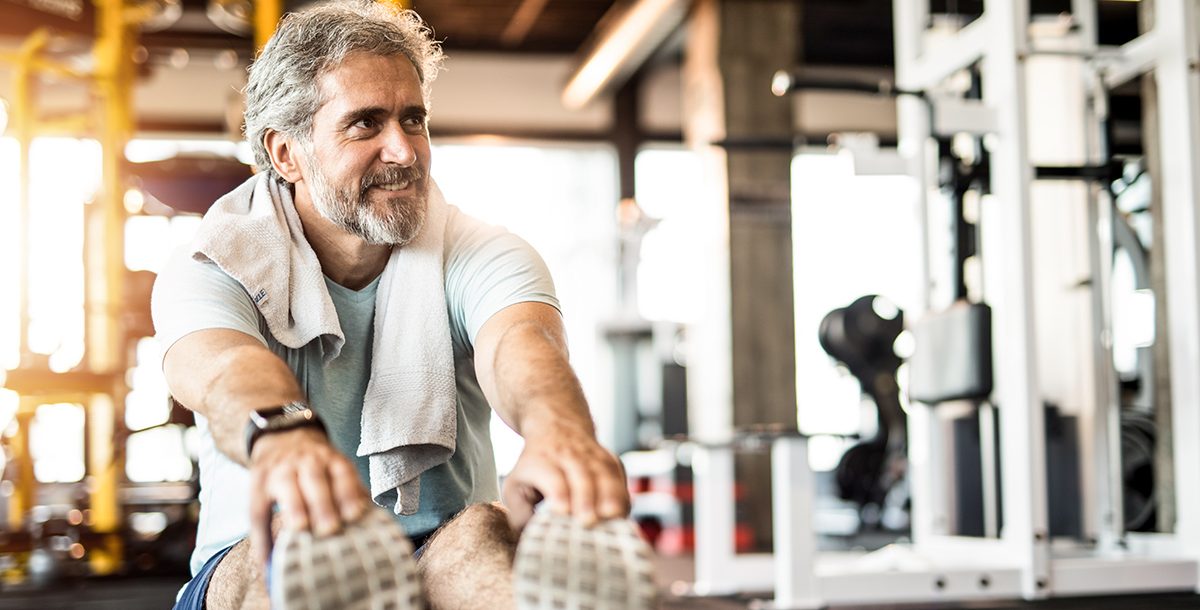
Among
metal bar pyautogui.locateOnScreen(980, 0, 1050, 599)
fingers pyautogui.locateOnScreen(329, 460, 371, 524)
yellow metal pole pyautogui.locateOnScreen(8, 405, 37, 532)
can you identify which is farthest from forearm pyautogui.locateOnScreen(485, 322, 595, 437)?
yellow metal pole pyautogui.locateOnScreen(8, 405, 37, 532)

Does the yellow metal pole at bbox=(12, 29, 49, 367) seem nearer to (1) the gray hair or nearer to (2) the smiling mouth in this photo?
(1) the gray hair

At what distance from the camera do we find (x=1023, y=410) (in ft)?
11.3

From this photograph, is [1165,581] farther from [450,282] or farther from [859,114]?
[859,114]

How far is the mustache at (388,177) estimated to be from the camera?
1450mm

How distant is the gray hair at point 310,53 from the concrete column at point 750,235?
4.88 metres

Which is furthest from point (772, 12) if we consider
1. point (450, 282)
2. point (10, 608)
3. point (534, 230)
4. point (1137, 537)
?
point (450, 282)

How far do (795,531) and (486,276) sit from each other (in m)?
2.20

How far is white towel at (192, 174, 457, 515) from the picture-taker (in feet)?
4.60

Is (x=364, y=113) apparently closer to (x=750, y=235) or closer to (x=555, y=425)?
(x=555, y=425)

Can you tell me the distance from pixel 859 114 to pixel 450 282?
9.07 meters

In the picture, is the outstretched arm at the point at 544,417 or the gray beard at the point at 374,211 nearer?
the outstretched arm at the point at 544,417

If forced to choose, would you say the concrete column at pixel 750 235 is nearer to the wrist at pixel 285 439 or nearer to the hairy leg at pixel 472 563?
the hairy leg at pixel 472 563

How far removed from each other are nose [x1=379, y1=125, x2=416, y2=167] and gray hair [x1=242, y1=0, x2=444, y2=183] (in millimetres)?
96

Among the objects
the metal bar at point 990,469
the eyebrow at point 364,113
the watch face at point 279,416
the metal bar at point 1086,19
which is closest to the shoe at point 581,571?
the watch face at point 279,416
